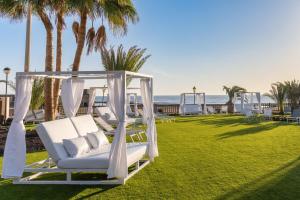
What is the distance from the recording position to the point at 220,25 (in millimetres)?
15555

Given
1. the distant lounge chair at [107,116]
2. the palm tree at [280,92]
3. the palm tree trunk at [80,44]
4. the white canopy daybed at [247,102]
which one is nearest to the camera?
the palm tree trunk at [80,44]

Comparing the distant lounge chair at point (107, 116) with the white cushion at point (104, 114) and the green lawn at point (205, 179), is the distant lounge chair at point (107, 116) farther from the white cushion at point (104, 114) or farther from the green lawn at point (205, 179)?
the green lawn at point (205, 179)

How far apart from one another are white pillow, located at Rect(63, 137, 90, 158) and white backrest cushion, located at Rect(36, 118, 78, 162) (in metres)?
0.07

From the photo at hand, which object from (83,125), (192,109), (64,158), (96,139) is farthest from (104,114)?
(192,109)

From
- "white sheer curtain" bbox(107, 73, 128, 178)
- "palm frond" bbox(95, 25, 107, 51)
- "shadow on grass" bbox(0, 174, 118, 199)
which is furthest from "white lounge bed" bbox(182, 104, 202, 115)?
"shadow on grass" bbox(0, 174, 118, 199)

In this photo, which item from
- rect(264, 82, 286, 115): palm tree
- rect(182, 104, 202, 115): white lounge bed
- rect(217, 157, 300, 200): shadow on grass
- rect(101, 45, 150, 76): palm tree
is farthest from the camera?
rect(182, 104, 202, 115): white lounge bed

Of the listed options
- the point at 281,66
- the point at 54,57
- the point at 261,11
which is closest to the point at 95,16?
the point at 54,57

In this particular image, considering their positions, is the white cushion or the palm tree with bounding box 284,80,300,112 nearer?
the white cushion

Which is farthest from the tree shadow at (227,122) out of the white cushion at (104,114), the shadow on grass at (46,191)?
the shadow on grass at (46,191)

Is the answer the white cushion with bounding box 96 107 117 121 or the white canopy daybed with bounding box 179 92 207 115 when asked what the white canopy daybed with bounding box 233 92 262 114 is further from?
the white cushion with bounding box 96 107 117 121

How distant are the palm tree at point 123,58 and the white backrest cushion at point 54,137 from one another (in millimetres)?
10589

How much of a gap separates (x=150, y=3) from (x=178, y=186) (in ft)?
33.8

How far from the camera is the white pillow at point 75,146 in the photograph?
4777mm

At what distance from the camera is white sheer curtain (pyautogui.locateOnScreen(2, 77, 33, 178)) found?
473cm
